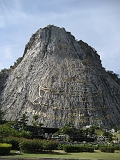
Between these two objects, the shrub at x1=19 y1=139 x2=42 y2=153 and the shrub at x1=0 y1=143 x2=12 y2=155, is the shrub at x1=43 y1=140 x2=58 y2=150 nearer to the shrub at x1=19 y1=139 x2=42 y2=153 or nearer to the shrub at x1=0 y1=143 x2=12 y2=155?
the shrub at x1=19 y1=139 x2=42 y2=153

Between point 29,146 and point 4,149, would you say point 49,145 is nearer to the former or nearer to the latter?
point 29,146

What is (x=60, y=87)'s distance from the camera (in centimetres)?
5891

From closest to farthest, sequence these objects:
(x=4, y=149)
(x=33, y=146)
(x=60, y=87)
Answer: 1. (x=4, y=149)
2. (x=33, y=146)
3. (x=60, y=87)

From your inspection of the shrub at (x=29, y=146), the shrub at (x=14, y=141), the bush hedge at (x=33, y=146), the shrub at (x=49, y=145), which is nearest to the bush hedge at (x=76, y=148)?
the shrub at (x=49, y=145)

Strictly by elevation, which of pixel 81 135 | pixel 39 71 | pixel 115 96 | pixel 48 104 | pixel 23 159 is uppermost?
pixel 39 71

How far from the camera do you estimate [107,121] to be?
5328 cm

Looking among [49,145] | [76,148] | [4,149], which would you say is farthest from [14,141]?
[76,148]

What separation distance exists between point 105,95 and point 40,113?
17.0 metres

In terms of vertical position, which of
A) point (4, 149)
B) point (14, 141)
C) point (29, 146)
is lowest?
point (4, 149)

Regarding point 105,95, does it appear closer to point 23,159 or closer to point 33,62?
point 33,62

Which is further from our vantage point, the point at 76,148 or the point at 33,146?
the point at 76,148

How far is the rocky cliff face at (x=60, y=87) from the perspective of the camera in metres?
53.8

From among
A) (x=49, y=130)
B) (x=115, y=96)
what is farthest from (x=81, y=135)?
(x=115, y=96)

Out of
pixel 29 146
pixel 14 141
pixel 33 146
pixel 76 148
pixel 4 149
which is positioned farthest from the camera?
pixel 76 148
